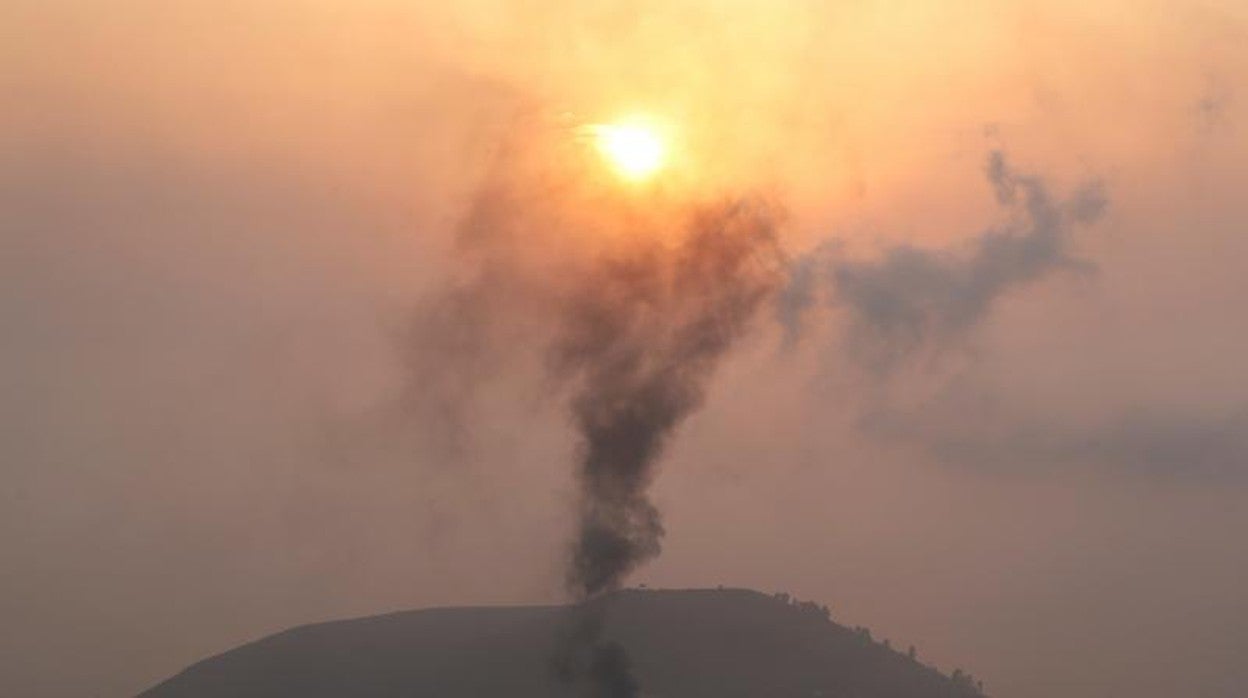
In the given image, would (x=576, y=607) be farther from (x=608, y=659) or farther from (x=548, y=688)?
(x=548, y=688)

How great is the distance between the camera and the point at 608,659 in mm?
171625

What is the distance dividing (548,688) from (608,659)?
66.4ft

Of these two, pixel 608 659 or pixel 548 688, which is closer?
pixel 608 659

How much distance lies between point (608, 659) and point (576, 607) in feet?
31.1

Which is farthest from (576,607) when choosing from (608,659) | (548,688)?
(548,688)

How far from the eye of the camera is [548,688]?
18912cm

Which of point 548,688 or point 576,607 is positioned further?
point 548,688

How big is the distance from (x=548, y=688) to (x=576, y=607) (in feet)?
89.7

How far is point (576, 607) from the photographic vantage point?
6526 inches
